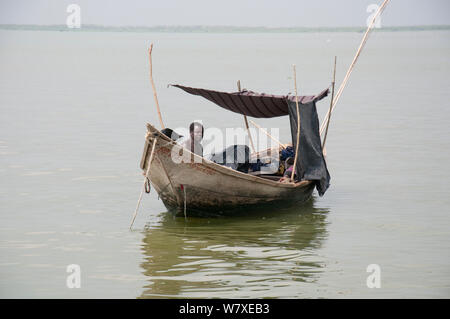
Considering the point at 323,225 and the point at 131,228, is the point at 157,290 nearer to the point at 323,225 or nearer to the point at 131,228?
the point at 131,228

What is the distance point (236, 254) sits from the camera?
28.2 feet

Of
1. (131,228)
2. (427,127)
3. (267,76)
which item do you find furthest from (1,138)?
(267,76)

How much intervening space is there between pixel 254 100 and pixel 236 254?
251 cm

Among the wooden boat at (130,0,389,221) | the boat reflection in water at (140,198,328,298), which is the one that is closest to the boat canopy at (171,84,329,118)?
the wooden boat at (130,0,389,221)

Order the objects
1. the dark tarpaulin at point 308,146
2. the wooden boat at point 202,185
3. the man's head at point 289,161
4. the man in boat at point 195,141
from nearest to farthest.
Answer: the wooden boat at point 202,185 < the man in boat at point 195,141 < the dark tarpaulin at point 308,146 < the man's head at point 289,161

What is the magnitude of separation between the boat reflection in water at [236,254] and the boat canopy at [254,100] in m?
1.33

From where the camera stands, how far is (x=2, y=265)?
8289 mm

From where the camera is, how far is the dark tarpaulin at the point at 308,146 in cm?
1012

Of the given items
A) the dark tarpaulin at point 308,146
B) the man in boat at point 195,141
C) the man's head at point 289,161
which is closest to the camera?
the man in boat at point 195,141

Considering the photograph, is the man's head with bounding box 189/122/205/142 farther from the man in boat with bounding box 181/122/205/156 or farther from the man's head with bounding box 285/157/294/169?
the man's head with bounding box 285/157/294/169

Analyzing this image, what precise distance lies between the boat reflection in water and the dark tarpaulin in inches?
21.5

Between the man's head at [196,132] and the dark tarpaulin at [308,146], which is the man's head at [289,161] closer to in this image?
the dark tarpaulin at [308,146]

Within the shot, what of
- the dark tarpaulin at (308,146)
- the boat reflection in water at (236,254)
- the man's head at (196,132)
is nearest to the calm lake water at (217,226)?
the boat reflection in water at (236,254)

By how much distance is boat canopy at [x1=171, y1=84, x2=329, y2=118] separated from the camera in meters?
10.2
